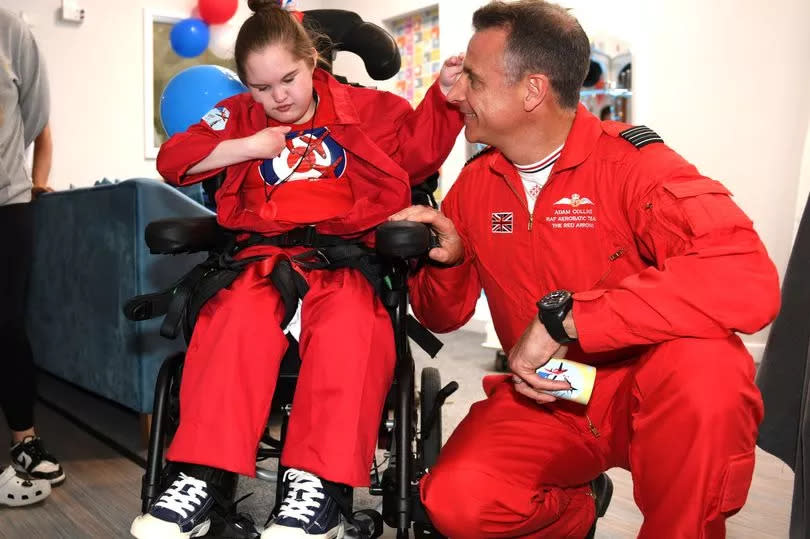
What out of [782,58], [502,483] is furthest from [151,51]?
[502,483]

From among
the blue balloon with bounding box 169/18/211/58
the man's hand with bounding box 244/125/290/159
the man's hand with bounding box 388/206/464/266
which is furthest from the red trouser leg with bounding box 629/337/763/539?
the blue balloon with bounding box 169/18/211/58

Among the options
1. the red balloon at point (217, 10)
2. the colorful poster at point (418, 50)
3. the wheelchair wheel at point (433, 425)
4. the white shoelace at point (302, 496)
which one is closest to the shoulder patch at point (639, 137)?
the wheelchair wheel at point (433, 425)

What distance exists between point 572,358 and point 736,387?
14.9 inches

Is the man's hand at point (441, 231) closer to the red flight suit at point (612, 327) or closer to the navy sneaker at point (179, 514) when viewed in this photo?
the red flight suit at point (612, 327)

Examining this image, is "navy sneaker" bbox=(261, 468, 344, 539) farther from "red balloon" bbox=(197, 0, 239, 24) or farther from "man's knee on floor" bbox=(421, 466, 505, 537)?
"red balloon" bbox=(197, 0, 239, 24)

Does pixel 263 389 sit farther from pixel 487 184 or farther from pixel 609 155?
pixel 609 155

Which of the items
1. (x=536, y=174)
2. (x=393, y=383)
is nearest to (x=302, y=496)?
(x=393, y=383)

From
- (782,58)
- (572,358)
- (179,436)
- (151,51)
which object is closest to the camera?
(179,436)

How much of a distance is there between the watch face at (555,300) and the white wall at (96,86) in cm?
535

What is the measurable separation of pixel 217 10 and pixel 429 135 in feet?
15.6

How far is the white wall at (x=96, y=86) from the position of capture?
5.70 meters

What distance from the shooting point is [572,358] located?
4.85 feet

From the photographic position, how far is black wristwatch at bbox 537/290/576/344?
1.22 metres

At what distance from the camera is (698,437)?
3.70ft
